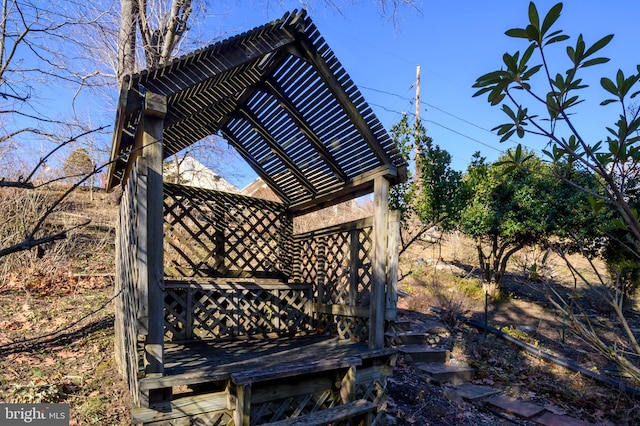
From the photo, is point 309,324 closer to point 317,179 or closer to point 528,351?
point 317,179

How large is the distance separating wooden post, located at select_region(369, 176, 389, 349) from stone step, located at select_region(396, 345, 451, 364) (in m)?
1.76

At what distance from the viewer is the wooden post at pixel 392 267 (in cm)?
400

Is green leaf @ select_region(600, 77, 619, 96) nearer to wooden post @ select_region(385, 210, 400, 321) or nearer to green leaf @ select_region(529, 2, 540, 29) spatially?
green leaf @ select_region(529, 2, 540, 29)

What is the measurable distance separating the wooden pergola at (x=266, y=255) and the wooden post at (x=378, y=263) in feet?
0.04

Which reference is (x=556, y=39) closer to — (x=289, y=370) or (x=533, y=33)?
(x=533, y=33)

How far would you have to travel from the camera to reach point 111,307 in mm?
5980

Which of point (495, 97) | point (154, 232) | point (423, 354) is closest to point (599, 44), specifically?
point (495, 97)

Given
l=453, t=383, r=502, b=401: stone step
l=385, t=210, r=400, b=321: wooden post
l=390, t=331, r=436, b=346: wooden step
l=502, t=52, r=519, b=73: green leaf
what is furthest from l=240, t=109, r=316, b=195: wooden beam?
l=502, t=52, r=519, b=73: green leaf

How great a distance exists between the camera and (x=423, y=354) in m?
5.60

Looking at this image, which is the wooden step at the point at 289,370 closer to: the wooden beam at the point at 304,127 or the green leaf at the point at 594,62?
the wooden beam at the point at 304,127

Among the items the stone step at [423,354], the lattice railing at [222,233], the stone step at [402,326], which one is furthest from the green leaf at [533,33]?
the stone step at [402,326]

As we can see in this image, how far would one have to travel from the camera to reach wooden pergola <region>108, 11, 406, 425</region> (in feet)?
9.39

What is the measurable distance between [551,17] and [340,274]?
4.46 meters

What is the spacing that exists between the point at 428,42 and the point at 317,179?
5.49 metres
